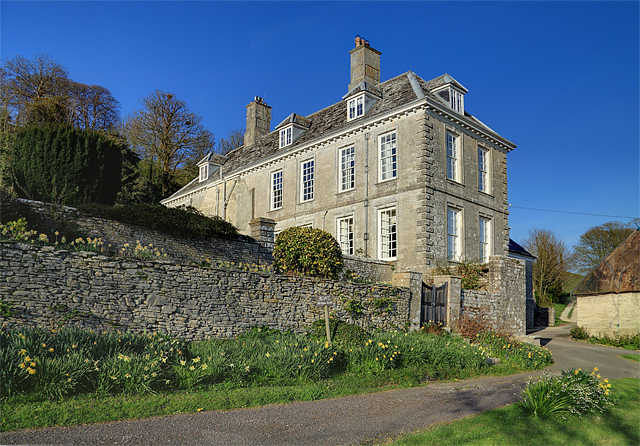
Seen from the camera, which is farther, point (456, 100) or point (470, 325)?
point (456, 100)

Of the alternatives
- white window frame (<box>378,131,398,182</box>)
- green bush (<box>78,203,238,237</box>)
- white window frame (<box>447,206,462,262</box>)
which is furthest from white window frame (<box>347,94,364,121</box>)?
green bush (<box>78,203,238,237</box>)

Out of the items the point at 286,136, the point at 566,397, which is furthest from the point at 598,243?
the point at 566,397

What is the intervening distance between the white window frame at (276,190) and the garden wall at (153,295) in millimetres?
12008

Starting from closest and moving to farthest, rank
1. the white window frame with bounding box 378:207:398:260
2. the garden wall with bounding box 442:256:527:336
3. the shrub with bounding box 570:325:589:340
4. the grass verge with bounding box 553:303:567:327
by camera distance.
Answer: the garden wall with bounding box 442:256:527:336 → the white window frame with bounding box 378:207:398:260 → the shrub with bounding box 570:325:589:340 → the grass verge with bounding box 553:303:567:327

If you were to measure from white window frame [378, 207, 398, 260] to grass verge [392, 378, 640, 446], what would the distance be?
39.8 ft

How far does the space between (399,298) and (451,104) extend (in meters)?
10.5

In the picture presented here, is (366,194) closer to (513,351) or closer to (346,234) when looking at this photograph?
(346,234)

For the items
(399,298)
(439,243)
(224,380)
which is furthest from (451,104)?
(224,380)

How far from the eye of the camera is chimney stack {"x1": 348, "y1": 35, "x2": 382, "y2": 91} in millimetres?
23812

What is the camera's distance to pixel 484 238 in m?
22.0

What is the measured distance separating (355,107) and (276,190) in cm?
644

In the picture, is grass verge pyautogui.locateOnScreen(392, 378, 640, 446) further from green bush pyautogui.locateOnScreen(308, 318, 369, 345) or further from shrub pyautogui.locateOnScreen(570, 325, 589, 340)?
shrub pyautogui.locateOnScreen(570, 325, 589, 340)

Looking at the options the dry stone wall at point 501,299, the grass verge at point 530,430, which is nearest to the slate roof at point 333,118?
the dry stone wall at point 501,299

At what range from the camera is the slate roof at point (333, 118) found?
67.1 ft
